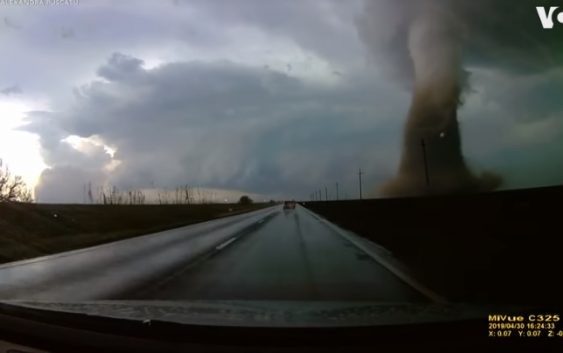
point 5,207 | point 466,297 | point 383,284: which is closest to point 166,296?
point 383,284

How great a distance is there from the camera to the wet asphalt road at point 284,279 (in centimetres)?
988

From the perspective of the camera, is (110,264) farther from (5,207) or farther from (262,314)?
(5,207)

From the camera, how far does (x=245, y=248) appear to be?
20.5 metres

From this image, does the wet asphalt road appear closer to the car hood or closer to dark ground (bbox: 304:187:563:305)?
dark ground (bbox: 304:187:563:305)

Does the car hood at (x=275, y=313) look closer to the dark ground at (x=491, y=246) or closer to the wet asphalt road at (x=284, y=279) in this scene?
the wet asphalt road at (x=284, y=279)

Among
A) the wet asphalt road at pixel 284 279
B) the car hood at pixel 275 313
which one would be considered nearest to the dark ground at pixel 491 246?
the wet asphalt road at pixel 284 279

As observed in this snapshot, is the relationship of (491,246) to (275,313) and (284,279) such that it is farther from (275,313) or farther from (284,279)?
(275,313)

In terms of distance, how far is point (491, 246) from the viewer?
51.0 feet

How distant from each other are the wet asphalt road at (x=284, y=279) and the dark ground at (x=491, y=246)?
1007 mm

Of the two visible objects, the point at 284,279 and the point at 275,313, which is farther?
the point at 284,279

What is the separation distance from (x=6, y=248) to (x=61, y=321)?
65.4 ft

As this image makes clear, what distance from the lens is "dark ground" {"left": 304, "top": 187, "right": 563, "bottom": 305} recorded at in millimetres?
10497

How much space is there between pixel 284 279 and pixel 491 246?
6134 mm

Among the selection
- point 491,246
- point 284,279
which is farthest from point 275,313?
point 491,246
